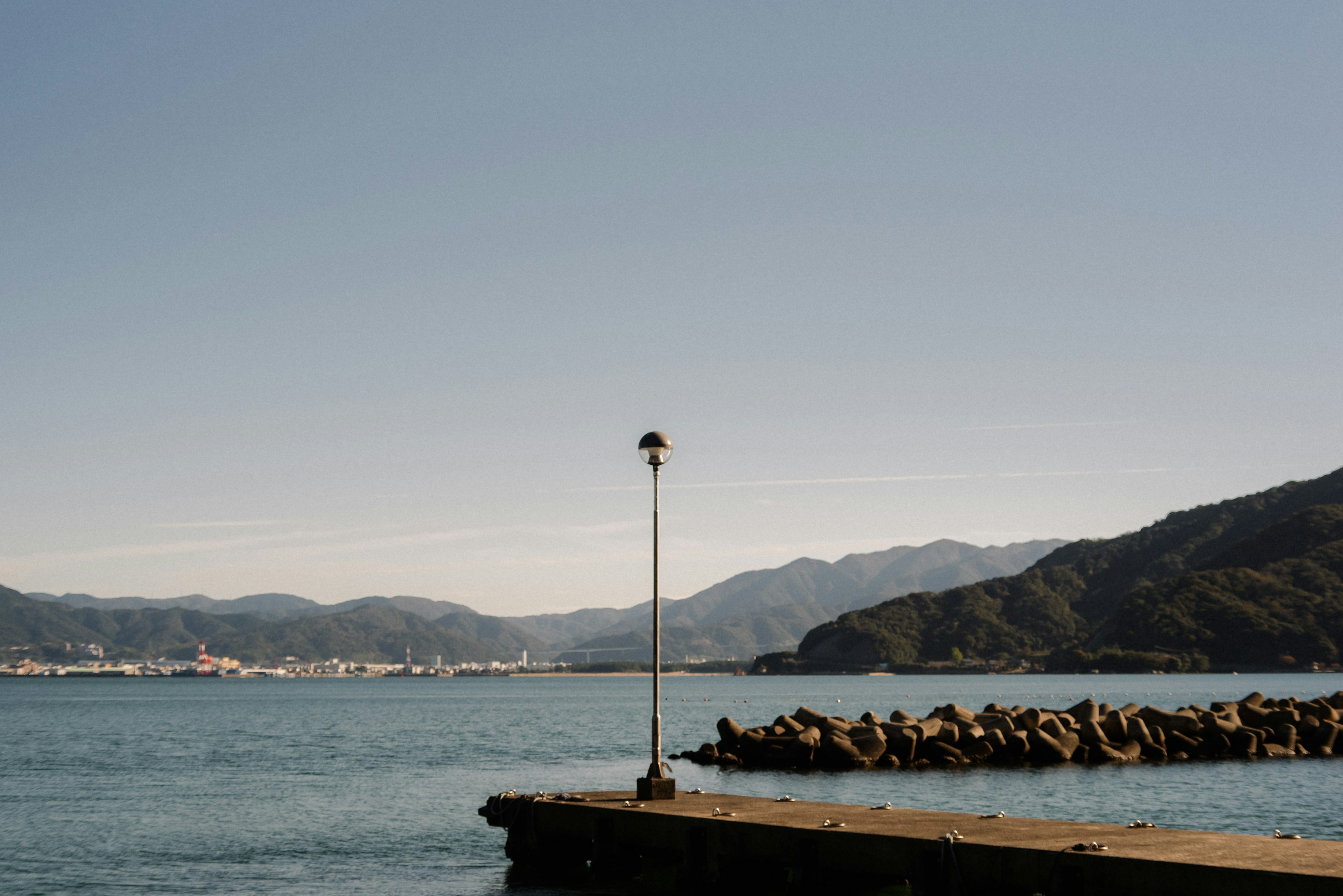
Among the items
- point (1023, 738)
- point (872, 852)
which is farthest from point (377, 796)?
point (872, 852)

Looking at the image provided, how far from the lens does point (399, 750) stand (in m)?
60.5

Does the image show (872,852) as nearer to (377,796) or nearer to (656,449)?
(656,449)

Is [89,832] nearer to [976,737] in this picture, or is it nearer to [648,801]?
[648,801]

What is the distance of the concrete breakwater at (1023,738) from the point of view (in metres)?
41.8

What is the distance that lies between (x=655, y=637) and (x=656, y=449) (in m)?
3.21

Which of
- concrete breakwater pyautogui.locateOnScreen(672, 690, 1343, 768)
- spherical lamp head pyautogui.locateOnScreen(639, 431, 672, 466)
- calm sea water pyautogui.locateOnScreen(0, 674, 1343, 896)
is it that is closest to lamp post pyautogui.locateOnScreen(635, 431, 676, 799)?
spherical lamp head pyautogui.locateOnScreen(639, 431, 672, 466)

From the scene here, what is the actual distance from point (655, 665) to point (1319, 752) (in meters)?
42.3

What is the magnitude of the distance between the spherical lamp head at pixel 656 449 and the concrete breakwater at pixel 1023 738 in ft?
76.1

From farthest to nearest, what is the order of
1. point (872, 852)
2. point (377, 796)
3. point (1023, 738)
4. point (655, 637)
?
point (1023, 738), point (377, 796), point (655, 637), point (872, 852)

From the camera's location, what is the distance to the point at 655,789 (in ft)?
67.0

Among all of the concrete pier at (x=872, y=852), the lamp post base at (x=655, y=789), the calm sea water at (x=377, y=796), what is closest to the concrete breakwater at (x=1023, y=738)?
the calm sea water at (x=377, y=796)

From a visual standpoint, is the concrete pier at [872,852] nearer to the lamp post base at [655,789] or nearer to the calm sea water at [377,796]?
the lamp post base at [655,789]

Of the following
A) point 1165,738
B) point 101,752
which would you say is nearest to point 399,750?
point 101,752

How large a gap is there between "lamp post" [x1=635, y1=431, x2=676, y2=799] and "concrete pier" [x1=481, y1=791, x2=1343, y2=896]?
41 centimetres
